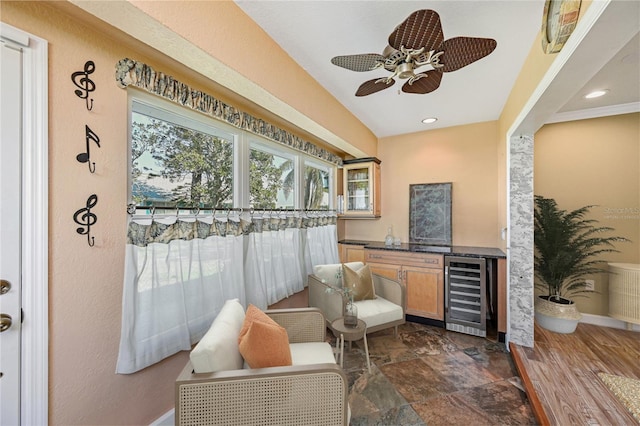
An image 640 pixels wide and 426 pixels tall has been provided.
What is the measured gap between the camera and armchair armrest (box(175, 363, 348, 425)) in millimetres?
1104

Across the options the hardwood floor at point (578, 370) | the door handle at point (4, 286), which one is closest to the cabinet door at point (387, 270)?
the hardwood floor at point (578, 370)

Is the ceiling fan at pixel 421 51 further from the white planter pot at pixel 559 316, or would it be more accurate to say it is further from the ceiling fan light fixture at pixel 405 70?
the white planter pot at pixel 559 316

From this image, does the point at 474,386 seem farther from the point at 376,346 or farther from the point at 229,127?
the point at 229,127

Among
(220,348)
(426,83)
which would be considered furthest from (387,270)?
(220,348)

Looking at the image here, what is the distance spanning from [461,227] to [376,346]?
201 cm

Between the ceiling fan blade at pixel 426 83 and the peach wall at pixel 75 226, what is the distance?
4.36 ft

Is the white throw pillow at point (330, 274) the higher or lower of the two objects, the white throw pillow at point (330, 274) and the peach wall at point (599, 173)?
the lower

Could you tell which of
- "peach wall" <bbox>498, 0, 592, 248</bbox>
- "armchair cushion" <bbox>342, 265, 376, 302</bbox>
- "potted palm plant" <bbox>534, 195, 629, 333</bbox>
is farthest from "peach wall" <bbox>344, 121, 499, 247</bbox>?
"armchair cushion" <bbox>342, 265, 376, 302</bbox>

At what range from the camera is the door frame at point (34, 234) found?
1.08 meters

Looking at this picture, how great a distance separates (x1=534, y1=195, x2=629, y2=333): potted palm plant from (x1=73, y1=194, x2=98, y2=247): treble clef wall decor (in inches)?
157

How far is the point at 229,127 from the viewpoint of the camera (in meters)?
2.11

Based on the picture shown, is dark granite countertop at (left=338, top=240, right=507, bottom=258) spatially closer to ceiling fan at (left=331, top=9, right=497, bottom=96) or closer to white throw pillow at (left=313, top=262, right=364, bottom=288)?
white throw pillow at (left=313, top=262, right=364, bottom=288)

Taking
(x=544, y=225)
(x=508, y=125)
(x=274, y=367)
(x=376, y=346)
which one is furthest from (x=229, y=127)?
(x=544, y=225)

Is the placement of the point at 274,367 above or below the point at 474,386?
above
